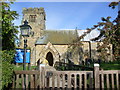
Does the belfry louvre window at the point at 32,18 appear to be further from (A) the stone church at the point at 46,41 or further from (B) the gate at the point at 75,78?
(B) the gate at the point at 75,78

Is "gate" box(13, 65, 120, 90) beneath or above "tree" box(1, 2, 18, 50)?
beneath

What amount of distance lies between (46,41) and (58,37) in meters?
2.73

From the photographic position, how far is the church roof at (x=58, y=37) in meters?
23.5

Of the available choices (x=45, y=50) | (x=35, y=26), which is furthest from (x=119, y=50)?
(x=35, y=26)

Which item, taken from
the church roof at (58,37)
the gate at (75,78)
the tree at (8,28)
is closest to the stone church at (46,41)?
the church roof at (58,37)

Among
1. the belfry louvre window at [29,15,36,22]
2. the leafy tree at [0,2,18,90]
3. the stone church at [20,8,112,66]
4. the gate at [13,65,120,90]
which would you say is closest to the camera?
the gate at [13,65,120,90]

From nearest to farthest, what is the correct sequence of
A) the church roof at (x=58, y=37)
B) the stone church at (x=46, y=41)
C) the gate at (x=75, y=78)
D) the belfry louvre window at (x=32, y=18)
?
the gate at (x=75, y=78) < the stone church at (x=46, y=41) < the church roof at (x=58, y=37) < the belfry louvre window at (x=32, y=18)

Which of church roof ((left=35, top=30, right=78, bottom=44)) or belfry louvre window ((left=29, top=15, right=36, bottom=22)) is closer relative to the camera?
church roof ((left=35, top=30, right=78, bottom=44))

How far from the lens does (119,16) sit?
539 cm

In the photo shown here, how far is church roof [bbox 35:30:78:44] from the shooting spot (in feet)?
77.2

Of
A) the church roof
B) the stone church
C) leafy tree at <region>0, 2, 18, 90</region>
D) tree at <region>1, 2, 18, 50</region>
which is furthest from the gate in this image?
the church roof

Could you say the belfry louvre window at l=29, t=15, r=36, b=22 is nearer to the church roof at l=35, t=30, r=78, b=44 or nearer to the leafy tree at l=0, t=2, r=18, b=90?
the church roof at l=35, t=30, r=78, b=44

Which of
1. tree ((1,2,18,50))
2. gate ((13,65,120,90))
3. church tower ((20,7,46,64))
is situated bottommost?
gate ((13,65,120,90))

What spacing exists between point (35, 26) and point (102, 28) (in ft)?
71.5
